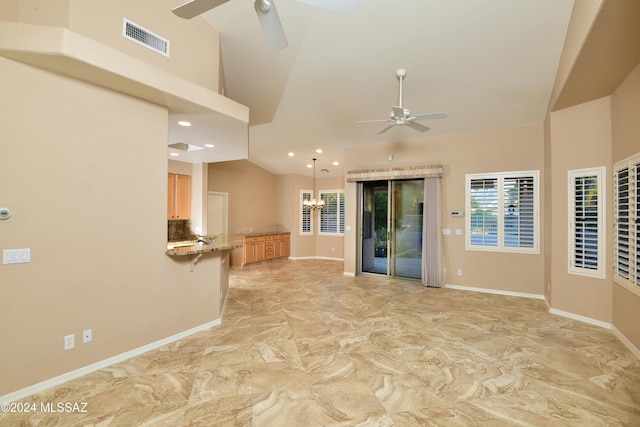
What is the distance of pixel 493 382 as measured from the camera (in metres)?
2.38

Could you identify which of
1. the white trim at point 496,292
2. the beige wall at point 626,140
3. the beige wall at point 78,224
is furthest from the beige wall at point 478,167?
the beige wall at point 78,224

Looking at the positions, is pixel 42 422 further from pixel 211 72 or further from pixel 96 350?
pixel 211 72

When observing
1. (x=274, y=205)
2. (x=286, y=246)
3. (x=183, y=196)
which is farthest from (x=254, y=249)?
(x=183, y=196)

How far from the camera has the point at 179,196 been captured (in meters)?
6.00

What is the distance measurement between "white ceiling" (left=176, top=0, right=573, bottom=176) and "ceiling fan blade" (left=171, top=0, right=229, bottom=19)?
1.36 meters

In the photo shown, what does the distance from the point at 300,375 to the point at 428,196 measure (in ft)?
14.1

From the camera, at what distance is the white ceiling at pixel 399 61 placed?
9.57 feet

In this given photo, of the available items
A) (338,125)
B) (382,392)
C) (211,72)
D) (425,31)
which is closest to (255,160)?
(338,125)

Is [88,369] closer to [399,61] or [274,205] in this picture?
[399,61]

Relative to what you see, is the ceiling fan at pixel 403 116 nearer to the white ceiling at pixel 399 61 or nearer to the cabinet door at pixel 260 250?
the white ceiling at pixel 399 61

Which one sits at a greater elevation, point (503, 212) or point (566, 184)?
point (566, 184)

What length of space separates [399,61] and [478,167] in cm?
281

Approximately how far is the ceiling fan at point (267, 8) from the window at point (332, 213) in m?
7.05

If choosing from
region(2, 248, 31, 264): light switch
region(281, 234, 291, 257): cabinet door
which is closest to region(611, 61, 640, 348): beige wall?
region(2, 248, 31, 264): light switch
